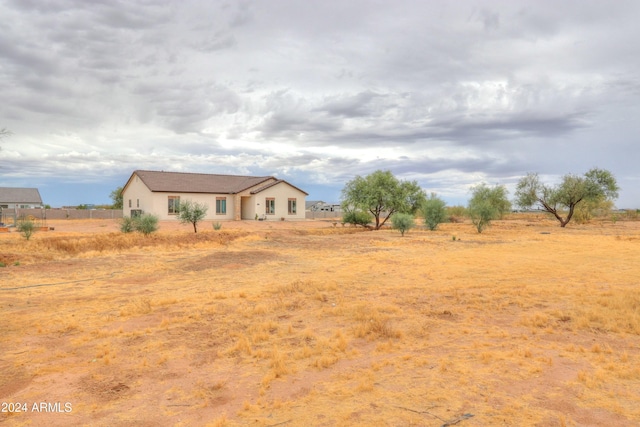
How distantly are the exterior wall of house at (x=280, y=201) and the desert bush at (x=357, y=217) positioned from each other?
35.2 ft

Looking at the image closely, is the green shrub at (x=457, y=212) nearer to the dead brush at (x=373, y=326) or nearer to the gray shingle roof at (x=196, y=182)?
the gray shingle roof at (x=196, y=182)

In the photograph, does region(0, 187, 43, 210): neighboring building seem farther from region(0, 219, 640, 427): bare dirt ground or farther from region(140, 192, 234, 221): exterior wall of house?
region(0, 219, 640, 427): bare dirt ground

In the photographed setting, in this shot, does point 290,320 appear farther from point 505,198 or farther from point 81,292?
point 505,198

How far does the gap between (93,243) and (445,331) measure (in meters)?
18.1

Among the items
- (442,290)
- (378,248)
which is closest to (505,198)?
(378,248)

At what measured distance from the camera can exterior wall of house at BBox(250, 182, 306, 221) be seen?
4692 centimetres

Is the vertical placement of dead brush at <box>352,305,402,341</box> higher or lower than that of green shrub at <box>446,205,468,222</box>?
lower

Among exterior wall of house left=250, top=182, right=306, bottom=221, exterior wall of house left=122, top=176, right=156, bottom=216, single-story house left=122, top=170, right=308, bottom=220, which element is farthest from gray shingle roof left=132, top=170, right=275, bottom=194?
exterior wall of house left=250, top=182, right=306, bottom=221

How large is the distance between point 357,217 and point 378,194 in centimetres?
399

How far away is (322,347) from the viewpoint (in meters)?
6.61

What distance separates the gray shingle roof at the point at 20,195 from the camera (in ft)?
253

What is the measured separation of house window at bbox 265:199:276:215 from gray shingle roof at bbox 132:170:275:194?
8.02 feet

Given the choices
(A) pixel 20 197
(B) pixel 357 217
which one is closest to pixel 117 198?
(A) pixel 20 197

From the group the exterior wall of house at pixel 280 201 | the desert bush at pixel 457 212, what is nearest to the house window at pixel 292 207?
the exterior wall of house at pixel 280 201
